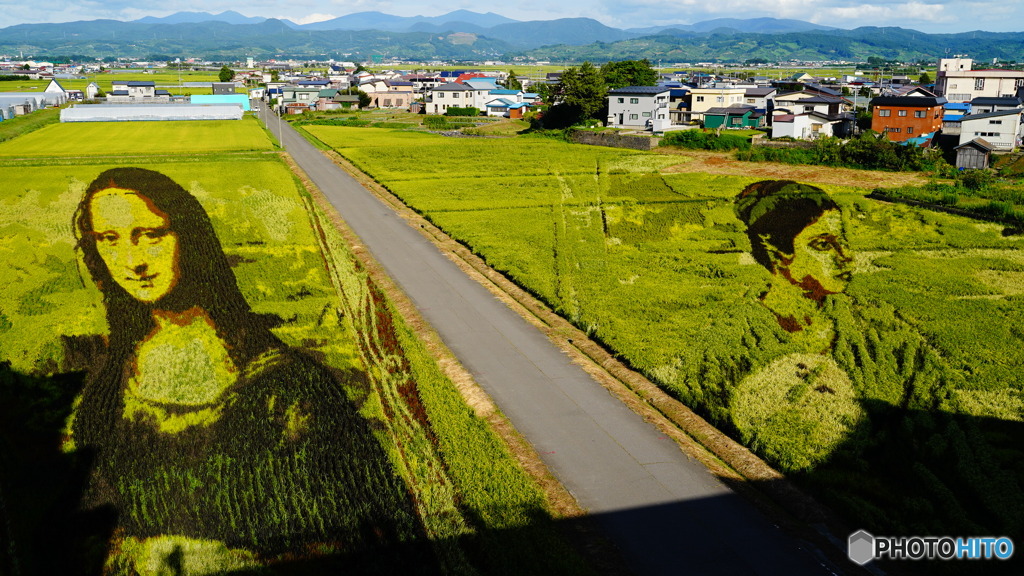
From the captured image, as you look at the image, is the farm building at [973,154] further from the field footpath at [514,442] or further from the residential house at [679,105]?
the field footpath at [514,442]

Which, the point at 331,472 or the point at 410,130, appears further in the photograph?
the point at 410,130

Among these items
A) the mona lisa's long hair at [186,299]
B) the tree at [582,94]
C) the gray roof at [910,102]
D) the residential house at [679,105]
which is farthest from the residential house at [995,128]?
the mona lisa's long hair at [186,299]

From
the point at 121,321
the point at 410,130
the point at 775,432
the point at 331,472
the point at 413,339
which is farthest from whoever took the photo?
the point at 410,130

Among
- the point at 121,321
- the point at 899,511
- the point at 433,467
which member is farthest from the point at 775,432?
the point at 121,321

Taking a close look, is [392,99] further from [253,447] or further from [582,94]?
[253,447]

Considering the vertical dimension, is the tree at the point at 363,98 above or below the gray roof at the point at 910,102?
above

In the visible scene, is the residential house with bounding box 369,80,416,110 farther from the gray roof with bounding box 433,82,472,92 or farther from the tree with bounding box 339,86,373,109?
the gray roof with bounding box 433,82,472,92

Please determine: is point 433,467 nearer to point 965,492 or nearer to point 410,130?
point 965,492
